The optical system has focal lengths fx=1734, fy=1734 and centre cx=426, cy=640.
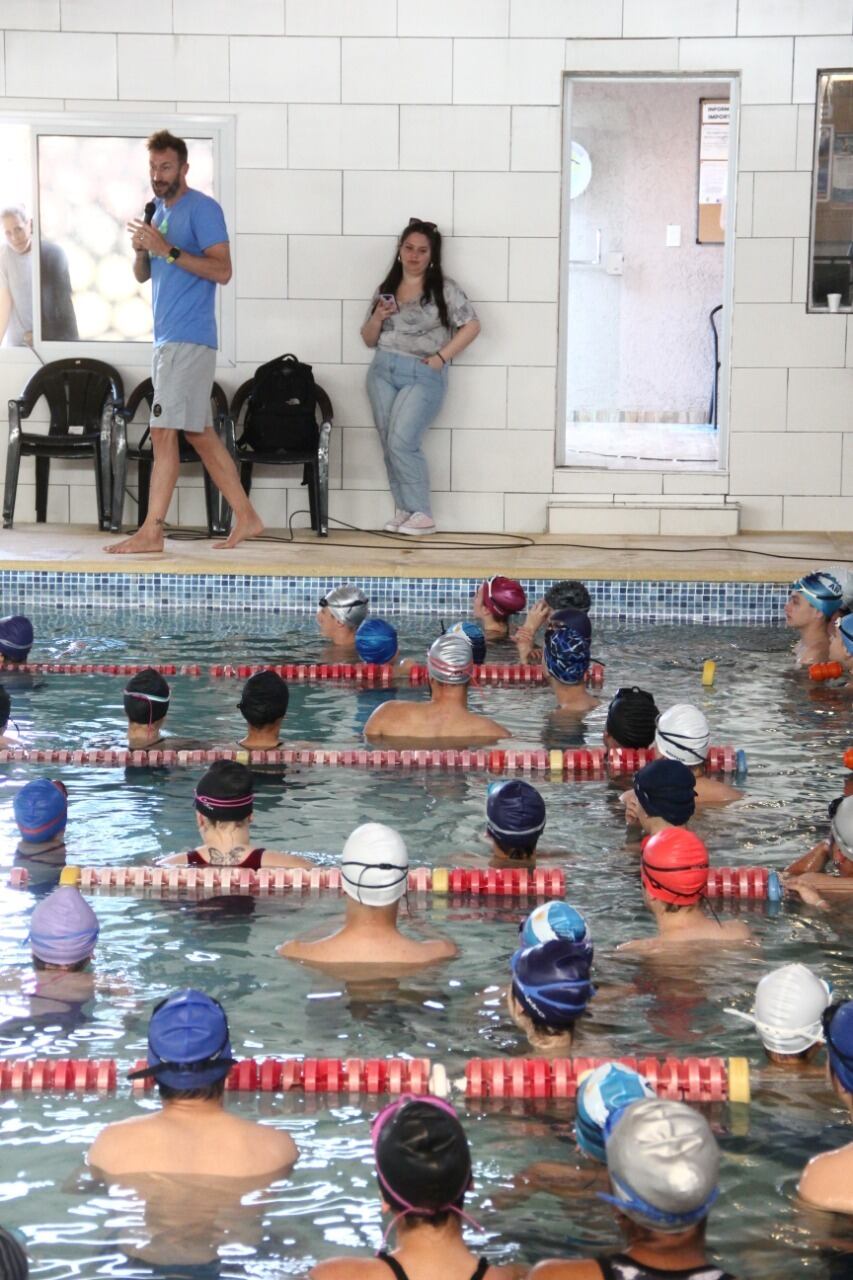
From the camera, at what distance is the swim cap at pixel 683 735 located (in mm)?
5660

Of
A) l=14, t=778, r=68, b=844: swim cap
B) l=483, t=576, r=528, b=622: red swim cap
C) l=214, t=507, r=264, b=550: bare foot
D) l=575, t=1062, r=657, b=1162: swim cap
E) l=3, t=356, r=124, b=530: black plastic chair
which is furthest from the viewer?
l=3, t=356, r=124, b=530: black plastic chair

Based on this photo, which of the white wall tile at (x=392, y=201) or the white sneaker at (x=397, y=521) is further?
the white sneaker at (x=397, y=521)

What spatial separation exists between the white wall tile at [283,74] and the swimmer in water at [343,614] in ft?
13.0

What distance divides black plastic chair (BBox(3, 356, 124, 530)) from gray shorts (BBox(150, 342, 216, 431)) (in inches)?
44.7

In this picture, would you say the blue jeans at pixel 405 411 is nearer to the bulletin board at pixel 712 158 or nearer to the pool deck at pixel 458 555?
the pool deck at pixel 458 555

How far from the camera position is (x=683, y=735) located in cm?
566

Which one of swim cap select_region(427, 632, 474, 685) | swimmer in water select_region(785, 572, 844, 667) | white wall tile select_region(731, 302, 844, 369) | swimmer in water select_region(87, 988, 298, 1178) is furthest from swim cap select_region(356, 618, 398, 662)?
swimmer in water select_region(87, 988, 298, 1178)

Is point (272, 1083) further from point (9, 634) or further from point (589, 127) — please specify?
point (589, 127)

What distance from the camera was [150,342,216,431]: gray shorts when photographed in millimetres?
9359

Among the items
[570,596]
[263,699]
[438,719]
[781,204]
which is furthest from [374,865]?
[781,204]

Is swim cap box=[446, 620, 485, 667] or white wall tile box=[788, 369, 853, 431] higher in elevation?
white wall tile box=[788, 369, 853, 431]

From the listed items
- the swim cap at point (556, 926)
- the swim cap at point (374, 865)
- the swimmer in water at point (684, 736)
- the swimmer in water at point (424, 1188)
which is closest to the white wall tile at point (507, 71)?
the swimmer in water at point (684, 736)

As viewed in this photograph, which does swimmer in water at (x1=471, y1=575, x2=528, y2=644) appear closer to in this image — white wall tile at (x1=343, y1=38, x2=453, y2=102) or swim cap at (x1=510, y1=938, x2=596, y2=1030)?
white wall tile at (x1=343, y1=38, x2=453, y2=102)

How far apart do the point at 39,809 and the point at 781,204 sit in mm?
7305
